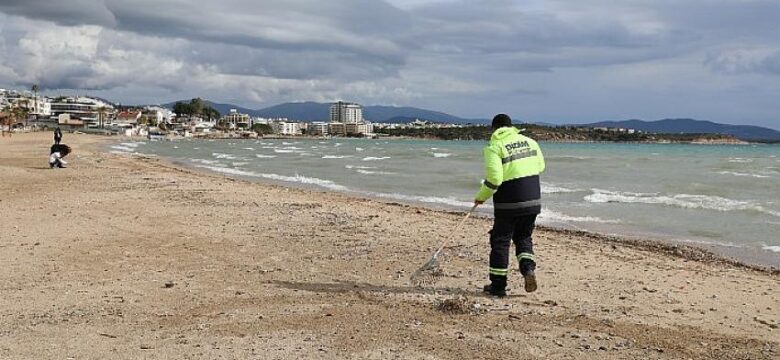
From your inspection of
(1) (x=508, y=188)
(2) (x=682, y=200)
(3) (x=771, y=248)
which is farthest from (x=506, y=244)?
(2) (x=682, y=200)

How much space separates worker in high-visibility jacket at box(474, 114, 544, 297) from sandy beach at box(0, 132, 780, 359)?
0.33m

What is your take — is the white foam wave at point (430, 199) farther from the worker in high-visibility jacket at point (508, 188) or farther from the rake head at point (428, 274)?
the worker in high-visibility jacket at point (508, 188)

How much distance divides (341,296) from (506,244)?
169cm

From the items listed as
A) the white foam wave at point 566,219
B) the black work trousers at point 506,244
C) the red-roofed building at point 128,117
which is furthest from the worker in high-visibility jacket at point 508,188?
the red-roofed building at point 128,117

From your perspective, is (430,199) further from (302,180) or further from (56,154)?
(56,154)

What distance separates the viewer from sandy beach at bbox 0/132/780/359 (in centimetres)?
521

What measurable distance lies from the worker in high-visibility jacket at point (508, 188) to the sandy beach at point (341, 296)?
1.09ft

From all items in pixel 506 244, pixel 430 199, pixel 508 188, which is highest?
pixel 508 188

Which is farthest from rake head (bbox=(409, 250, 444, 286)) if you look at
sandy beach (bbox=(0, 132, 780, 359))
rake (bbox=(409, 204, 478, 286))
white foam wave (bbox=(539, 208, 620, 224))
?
white foam wave (bbox=(539, 208, 620, 224))

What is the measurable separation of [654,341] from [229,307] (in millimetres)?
3617

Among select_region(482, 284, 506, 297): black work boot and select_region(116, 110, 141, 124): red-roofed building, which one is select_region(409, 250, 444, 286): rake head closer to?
select_region(482, 284, 506, 297): black work boot

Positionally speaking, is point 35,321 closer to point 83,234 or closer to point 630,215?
point 83,234

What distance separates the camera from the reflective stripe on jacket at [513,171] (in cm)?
655

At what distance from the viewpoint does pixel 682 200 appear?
772 inches
